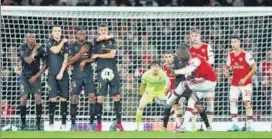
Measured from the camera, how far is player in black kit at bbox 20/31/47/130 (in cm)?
1788

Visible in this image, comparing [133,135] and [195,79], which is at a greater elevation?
[195,79]

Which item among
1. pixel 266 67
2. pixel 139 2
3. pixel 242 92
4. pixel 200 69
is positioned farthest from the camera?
pixel 139 2

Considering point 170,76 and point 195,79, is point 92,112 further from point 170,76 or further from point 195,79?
point 195,79

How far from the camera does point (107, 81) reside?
17875mm

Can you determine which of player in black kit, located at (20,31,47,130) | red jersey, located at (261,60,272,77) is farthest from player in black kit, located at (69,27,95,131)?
red jersey, located at (261,60,272,77)

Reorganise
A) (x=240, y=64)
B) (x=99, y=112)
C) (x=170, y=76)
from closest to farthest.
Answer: (x=99, y=112) < (x=240, y=64) < (x=170, y=76)

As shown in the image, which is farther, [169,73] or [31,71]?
[169,73]

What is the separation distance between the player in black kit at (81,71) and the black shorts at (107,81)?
20cm

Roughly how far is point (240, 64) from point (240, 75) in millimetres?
188

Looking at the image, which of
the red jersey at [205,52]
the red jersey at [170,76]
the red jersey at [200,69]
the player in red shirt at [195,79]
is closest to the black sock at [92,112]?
the player in red shirt at [195,79]

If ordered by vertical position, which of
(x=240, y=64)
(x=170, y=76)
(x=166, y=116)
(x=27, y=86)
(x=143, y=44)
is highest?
(x=143, y=44)

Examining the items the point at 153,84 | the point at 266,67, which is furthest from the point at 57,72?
the point at 266,67

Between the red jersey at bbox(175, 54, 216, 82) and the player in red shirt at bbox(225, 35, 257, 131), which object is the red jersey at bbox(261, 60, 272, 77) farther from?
the red jersey at bbox(175, 54, 216, 82)

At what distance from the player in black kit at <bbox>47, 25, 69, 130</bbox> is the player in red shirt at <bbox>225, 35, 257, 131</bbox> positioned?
2524mm
